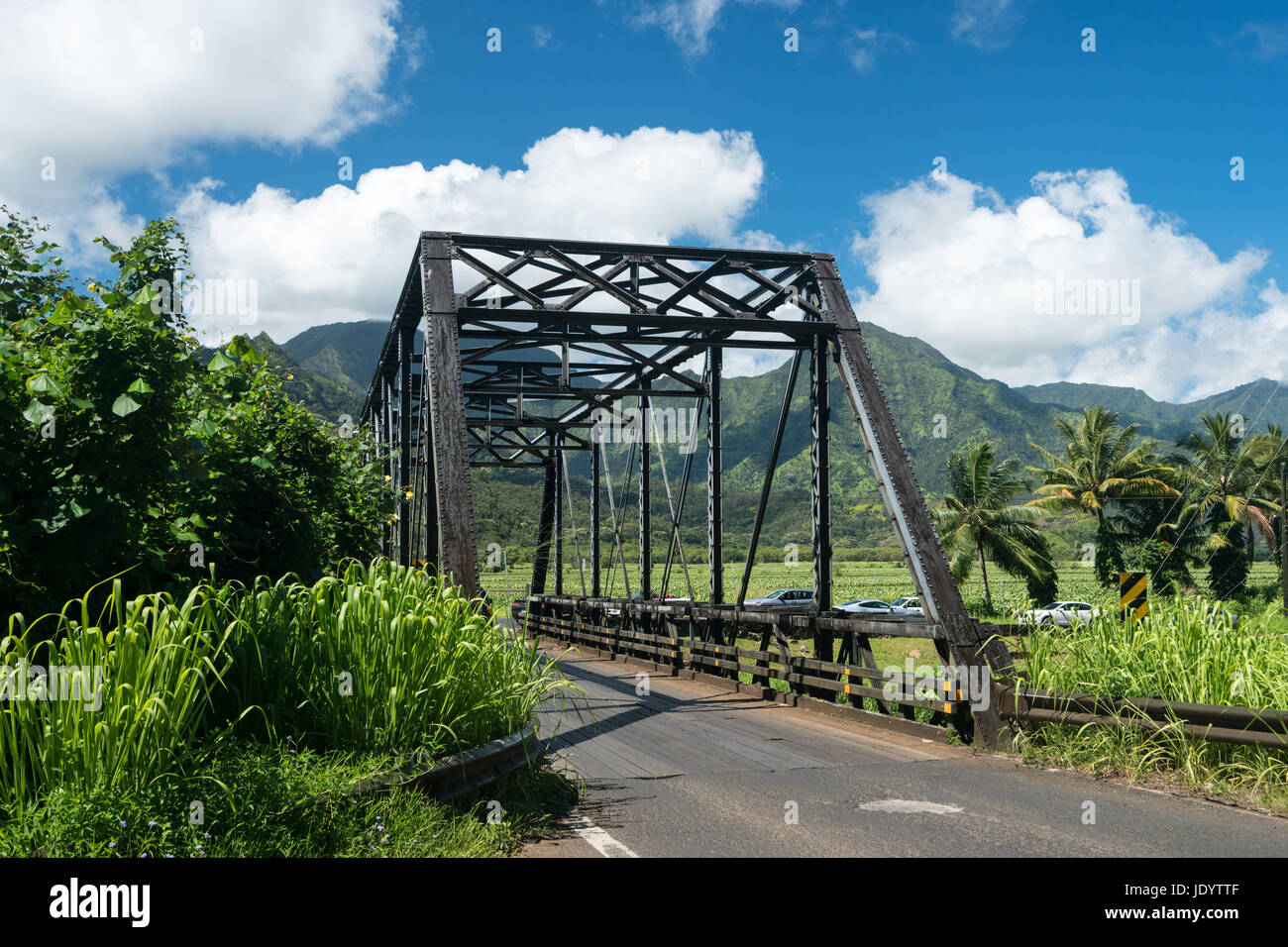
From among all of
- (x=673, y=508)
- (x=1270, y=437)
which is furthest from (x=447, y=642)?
(x=1270, y=437)


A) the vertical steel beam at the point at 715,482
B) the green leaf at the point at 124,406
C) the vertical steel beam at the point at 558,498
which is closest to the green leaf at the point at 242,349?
the green leaf at the point at 124,406

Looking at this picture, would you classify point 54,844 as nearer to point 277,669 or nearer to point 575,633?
point 277,669

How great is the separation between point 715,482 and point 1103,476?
35.8 m

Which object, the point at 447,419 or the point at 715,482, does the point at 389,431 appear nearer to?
the point at 715,482

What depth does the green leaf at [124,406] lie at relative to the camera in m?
4.96

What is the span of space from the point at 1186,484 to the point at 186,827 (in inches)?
1878

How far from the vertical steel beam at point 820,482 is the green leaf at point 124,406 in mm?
8758

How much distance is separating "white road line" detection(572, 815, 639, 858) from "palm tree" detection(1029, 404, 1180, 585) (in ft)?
140

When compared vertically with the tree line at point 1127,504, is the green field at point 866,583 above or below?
below

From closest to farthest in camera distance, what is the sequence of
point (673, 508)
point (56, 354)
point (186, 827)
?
point (186, 827)
point (56, 354)
point (673, 508)

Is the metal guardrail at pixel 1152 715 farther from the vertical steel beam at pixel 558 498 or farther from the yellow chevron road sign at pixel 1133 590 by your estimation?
the vertical steel beam at pixel 558 498

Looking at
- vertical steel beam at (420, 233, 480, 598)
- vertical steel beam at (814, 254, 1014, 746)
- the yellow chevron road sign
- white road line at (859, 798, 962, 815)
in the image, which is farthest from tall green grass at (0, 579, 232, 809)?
the yellow chevron road sign
